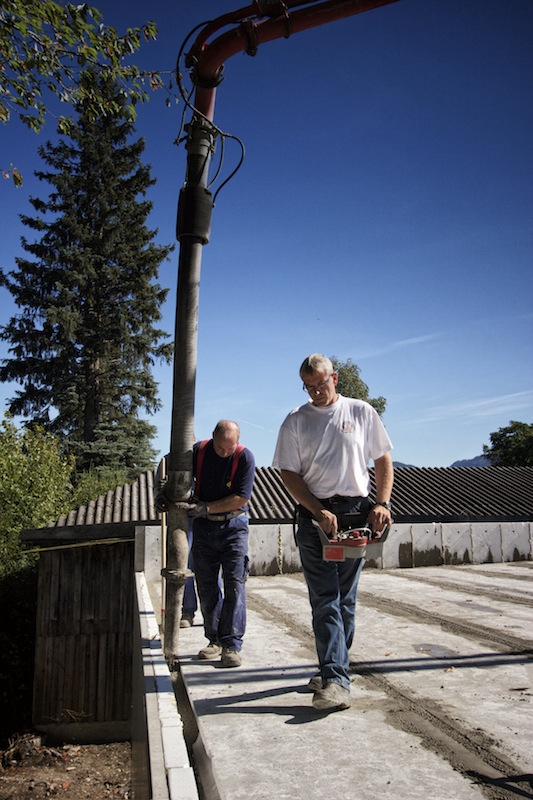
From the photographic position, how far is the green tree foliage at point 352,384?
41.2 meters

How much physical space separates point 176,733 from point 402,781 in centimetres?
107

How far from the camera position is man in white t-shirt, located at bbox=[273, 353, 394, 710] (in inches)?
143

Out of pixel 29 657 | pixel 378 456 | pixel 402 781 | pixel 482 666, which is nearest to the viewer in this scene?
pixel 402 781

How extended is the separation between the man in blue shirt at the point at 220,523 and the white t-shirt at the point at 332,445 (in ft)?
3.91

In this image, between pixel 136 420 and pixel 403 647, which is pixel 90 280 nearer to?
pixel 136 420

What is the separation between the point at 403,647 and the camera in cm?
511

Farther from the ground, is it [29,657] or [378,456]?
[378,456]

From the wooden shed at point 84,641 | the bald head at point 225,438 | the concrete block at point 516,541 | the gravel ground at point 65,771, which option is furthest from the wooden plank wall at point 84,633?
the bald head at point 225,438

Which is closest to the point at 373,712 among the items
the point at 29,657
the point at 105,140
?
the point at 29,657

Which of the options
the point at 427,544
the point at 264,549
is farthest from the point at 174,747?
the point at 427,544

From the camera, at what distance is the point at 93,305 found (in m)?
33.0

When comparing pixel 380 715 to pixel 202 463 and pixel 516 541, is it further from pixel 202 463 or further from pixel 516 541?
pixel 516 541

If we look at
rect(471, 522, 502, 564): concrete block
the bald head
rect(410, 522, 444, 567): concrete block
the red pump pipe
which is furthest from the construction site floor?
rect(471, 522, 502, 564): concrete block

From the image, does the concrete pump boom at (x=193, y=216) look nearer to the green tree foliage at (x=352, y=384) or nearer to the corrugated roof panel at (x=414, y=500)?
the corrugated roof panel at (x=414, y=500)
